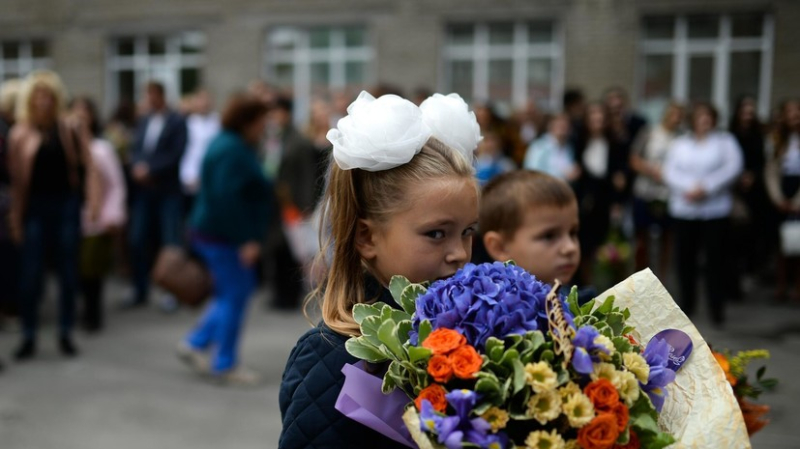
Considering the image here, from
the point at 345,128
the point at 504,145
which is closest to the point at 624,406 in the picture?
the point at 345,128

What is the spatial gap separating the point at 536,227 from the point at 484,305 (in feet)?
4.93

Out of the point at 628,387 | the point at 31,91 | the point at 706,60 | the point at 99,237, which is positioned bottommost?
the point at 99,237

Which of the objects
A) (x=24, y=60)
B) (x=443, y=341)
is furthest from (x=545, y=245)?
(x=24, y=60)

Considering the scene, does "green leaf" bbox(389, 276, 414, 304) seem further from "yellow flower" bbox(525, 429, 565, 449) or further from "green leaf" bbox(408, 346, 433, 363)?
"yellow flower" bbox(525, 429, 565, 449)

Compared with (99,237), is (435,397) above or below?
above

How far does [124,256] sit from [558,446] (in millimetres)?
10309

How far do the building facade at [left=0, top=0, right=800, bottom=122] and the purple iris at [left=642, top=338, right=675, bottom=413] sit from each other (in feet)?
41.9

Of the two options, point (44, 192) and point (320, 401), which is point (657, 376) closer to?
point (320, 401)

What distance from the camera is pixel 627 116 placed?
10398mm

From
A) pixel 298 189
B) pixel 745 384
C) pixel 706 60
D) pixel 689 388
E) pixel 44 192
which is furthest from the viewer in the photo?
pixel 706 60

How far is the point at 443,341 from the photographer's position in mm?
1473

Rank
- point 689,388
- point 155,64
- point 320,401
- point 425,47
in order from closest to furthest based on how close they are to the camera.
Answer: point 689,388 → point 320,401 → point 425,47 → point 155,64

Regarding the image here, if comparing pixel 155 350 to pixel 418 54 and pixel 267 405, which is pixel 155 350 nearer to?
pixel 267 405

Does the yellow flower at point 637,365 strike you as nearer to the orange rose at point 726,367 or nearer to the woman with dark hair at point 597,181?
the orange rose at point 726,367
